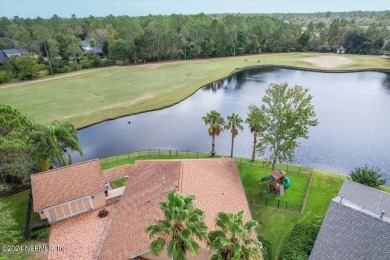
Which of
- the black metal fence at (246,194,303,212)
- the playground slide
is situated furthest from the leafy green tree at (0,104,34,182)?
the playground slide

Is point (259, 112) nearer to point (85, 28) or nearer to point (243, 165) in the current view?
point (243, 165)

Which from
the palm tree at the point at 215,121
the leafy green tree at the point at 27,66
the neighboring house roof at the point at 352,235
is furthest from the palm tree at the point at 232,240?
the leafy green tree at the point at 27,66

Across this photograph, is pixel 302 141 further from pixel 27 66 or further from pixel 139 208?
pixel 27 66


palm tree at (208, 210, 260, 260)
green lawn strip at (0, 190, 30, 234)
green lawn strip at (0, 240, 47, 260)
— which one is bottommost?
green lawn strip at (0, 190, 30, 234)

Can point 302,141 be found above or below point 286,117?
below

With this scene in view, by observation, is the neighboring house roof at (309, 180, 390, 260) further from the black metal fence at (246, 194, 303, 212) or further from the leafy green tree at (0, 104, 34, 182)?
the leafy green tree at (0, 104, 34, 182)

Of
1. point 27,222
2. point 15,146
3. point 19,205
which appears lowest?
point 19,205

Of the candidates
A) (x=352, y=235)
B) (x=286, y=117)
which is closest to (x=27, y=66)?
(x=286, y=117)
